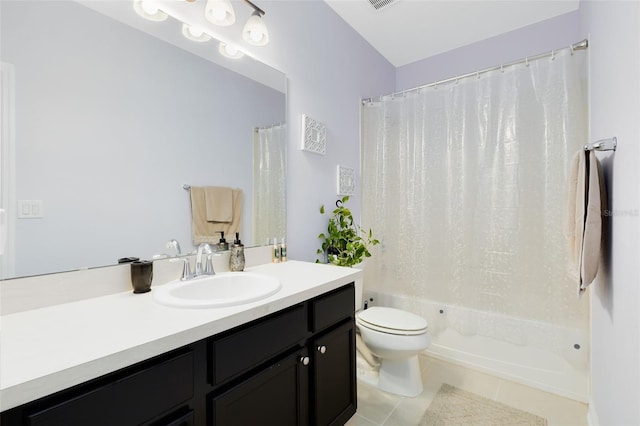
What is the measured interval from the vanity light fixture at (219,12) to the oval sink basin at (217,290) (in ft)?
3.90

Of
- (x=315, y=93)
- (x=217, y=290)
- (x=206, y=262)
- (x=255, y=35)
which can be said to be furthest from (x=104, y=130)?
(x=315, y=93)

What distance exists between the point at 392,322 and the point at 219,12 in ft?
6.25

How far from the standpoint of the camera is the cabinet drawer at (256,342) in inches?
33.3

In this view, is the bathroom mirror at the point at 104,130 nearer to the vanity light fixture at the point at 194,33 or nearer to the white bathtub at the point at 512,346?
the vanity light fixture at the point at 194,33

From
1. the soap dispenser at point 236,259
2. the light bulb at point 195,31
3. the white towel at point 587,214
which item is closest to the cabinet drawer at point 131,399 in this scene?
the soap dispenser at point 236,259

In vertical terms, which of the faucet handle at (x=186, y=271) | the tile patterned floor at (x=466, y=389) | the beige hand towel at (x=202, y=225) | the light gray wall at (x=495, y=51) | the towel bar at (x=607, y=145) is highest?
the light gray wall at (x=495, y=51)

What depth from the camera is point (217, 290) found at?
49.2 inches

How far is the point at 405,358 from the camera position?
1759mm

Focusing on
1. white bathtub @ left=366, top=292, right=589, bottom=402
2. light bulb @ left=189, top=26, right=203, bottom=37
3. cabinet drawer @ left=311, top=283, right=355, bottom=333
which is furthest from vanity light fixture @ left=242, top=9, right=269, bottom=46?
white bathtub @ left=366, top=292, right=589, bottom=402

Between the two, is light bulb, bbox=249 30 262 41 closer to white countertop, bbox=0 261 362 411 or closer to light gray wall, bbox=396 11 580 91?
white countertop, bbox=0 261 362 411

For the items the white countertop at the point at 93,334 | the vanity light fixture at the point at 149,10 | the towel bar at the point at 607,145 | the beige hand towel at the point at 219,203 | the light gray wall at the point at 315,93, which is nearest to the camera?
the white countertop at the point at 93,334

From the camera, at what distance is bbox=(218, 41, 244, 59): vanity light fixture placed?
1.46 m

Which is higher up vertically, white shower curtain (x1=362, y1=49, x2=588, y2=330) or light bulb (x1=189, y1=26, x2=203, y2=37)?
light bulb (x1=189, y1=26, x2=203, y2=37)

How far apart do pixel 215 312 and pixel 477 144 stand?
1976 mm
